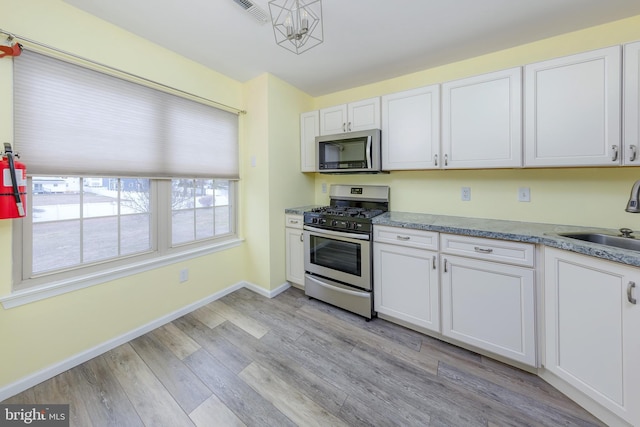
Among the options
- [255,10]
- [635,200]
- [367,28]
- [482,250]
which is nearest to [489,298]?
[482,250]

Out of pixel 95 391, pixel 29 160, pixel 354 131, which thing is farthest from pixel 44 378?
pixel 354 131

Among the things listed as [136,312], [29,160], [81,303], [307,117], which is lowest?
Answer: [136,312]

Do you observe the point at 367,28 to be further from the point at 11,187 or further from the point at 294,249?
the point at 11,187

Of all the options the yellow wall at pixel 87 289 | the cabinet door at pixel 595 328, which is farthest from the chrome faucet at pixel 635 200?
the yellow wall at pixel 87 289

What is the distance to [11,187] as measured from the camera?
130 centimetres

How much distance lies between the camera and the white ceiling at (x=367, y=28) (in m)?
1.59

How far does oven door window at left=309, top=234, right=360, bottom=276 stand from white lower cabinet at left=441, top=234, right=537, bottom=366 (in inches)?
29.1

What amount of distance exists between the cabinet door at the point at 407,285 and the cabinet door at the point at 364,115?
1262mm

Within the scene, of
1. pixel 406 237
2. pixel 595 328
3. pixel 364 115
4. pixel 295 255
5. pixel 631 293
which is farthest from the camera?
pixel 295 255

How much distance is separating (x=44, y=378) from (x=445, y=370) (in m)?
2.67

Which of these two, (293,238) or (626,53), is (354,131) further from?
(626,53)

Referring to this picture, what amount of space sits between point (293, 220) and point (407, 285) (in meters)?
1.41

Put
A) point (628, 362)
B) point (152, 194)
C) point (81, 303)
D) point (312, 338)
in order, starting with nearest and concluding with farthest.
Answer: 1. point (628, 362)
2. point (81, 303)
3. point (312, 338)
4. point (152, 194)

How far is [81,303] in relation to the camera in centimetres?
171
